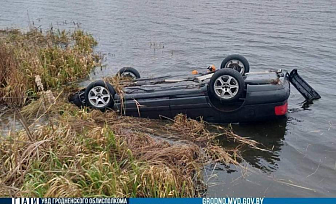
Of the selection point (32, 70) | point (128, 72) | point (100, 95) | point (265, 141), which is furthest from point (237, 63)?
point (32, 70)

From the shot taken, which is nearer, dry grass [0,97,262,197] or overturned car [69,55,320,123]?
dry grass [0,97,262,197]

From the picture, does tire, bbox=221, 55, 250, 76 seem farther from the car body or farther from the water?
the water

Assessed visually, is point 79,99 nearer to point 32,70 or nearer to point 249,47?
point 32,70

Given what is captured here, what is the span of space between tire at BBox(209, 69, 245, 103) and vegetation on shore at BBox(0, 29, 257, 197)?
2.02 feet

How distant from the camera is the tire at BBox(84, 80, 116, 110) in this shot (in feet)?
21.6

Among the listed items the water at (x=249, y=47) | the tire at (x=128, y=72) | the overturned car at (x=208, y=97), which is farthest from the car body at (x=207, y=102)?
the tire at (x=128, y=72)

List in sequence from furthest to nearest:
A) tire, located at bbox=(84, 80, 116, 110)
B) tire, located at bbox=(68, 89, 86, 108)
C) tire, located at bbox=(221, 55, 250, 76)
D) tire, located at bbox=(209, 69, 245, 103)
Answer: tire, located at bbox=(221, 55, 250, 76), tire, located at bbox=(68, 89, 86, 108), tire, located at bbox=(84, 80, 116, 110), tire, located at bbox=(209, 69, 245, 103)

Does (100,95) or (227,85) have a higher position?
(227,85)

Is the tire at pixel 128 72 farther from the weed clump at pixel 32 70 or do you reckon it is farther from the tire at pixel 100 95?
the tire at pixel 100 95

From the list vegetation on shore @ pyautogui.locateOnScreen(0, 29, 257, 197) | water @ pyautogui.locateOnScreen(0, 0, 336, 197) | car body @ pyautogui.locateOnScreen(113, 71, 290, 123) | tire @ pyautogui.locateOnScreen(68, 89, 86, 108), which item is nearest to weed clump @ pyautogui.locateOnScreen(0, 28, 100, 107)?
vegetation on shore @ pyautogui.locateOnScreen(0, 29, 257, 197)

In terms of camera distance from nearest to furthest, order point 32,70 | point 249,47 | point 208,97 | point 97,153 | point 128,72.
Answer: point 97,153
point 208,97
point 32,70
point 128,72
point 249,47

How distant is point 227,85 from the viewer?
6.12 metres

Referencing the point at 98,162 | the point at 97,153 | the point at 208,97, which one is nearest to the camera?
the point at 98,162

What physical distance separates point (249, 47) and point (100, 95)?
8.99 metres
